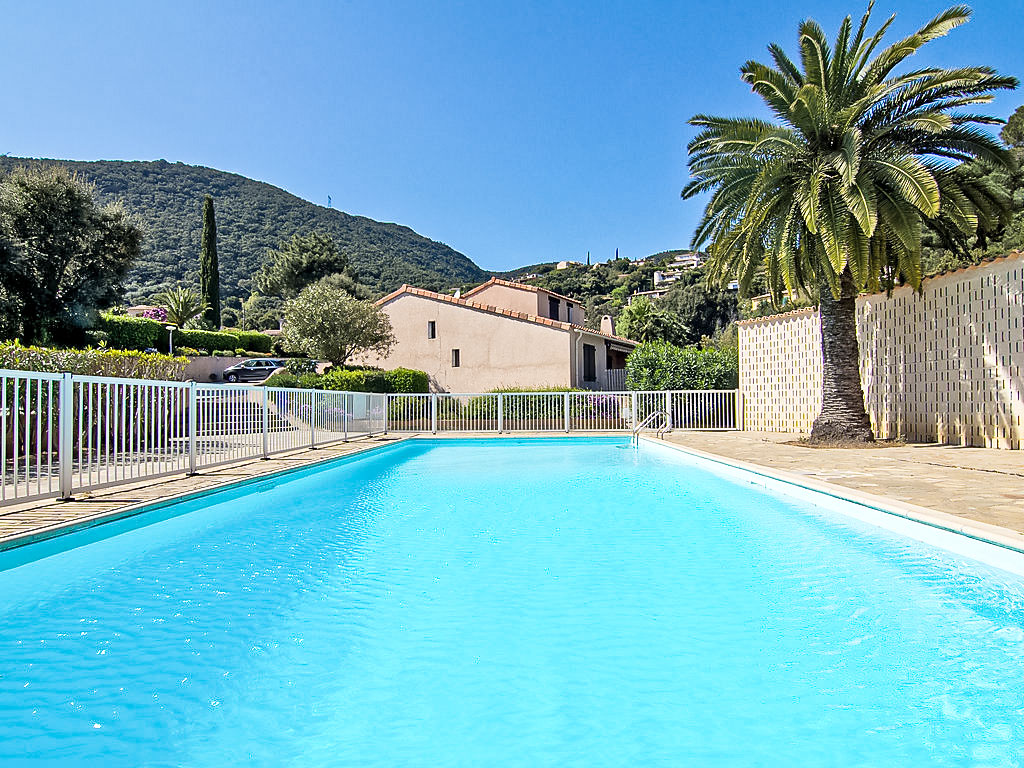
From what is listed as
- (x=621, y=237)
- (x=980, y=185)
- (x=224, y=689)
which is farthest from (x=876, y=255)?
(x=621, y=237)

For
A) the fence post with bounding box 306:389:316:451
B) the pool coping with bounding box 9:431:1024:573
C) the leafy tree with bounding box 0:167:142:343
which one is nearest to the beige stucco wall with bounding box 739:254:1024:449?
the pool coping with bounding box 9:431:1024:573

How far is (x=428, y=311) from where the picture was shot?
2870 cm

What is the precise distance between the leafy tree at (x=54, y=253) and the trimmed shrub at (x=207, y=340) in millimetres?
15001

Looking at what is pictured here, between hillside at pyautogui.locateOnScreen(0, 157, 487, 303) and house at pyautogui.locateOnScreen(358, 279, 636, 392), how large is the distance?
1558 inches

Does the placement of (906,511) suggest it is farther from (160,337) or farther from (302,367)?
(160,337)

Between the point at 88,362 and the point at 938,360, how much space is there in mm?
16364

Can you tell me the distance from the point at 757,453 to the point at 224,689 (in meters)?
11.1

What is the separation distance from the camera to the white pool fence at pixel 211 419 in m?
6.64

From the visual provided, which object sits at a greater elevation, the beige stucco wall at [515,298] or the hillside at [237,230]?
the hillside at [237,230]

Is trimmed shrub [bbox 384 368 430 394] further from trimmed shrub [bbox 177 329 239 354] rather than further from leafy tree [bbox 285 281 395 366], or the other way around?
trimmed shrub [bbox 177 329 239 354]

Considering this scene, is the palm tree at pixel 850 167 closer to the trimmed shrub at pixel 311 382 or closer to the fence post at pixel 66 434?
the fence post at pixel 66 434

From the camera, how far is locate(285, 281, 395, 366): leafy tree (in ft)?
89.2

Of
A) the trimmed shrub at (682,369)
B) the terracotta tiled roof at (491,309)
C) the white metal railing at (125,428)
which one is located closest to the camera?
the white metal railing at (125,428)

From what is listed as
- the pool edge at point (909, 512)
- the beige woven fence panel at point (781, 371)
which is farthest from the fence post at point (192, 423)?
the beige woven fence panel at point (781, 371)
